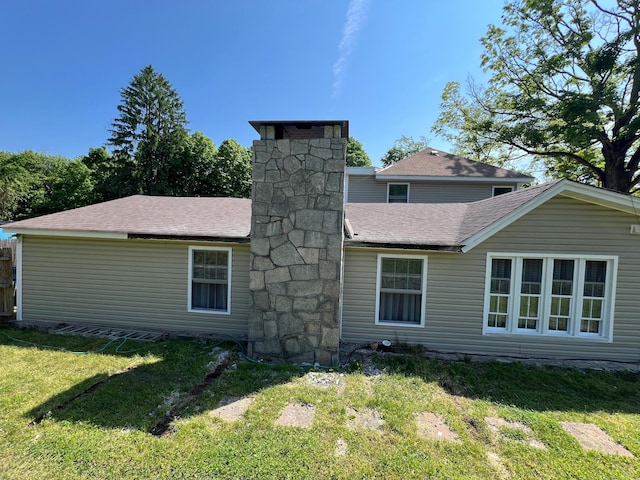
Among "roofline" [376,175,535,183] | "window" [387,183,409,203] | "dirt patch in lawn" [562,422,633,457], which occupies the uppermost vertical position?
"roofline" [376,175,535,183]

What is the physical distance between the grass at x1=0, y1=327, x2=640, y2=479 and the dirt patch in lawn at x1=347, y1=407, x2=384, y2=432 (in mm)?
88

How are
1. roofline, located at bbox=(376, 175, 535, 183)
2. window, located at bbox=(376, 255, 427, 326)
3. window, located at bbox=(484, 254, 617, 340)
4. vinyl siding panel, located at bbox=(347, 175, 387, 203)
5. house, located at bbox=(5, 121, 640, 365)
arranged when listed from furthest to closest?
vinyl siding panel, located at bbox=(347, 175, 387, 203)
roofline, located at bbox=(376, 175, 535, 183)
window, located at bbox=(376, 255, 427, 326)
window, located at bbox=(484, 254, 617, 340)
house, located at bbox=(5, 121, 640, 365)

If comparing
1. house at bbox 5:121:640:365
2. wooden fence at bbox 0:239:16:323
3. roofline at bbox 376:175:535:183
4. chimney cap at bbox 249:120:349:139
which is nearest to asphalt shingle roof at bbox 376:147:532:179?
roofline at bbox 376:175:535:183

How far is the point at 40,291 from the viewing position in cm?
739

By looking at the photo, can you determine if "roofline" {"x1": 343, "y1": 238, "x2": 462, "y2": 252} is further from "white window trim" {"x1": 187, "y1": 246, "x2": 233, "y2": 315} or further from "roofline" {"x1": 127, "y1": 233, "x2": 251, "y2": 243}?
"white window trim" {"x1": 187, "y1": 246, "x2": 233, "y2": 315}

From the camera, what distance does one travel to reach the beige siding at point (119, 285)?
22.9 feet

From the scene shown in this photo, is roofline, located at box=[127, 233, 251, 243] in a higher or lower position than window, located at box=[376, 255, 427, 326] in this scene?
higher

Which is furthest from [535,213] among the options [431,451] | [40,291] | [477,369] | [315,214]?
[40,291]

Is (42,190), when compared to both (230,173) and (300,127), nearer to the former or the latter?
(230,173)

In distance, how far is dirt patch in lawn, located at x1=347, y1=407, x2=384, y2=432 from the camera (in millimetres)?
3819

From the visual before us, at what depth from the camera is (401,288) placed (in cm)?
656

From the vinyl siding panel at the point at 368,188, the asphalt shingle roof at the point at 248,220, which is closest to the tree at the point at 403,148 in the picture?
the vinyl siding panel at the point at 368,188

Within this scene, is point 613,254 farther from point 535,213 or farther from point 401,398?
point 401,398

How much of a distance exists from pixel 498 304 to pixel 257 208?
215 inches
